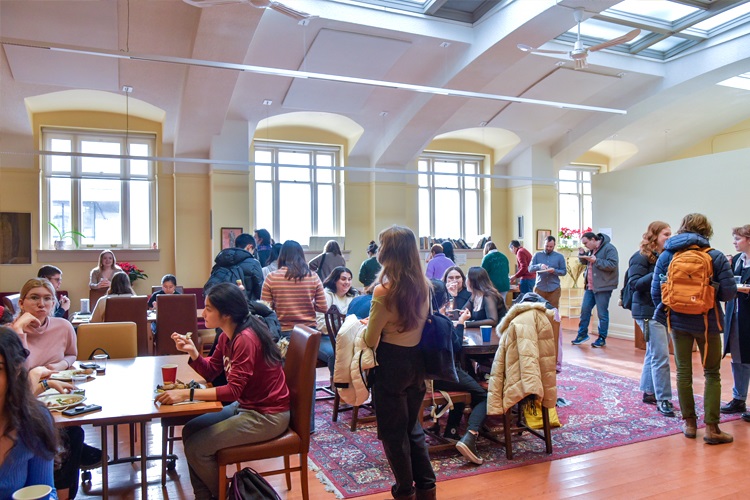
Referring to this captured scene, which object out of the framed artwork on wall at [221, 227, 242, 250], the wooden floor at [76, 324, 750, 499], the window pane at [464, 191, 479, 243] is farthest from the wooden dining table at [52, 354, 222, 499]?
the window pane at [464, 191, 479, 243]

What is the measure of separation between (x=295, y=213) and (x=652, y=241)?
26.7 ft

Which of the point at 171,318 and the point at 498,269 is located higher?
the point at 498,269

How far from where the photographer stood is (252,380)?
2.65 meters

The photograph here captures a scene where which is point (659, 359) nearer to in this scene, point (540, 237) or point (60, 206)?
point (540, 237)

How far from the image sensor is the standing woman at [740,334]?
14.4 ft

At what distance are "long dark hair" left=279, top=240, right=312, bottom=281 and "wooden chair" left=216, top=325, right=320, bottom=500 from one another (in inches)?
49.4

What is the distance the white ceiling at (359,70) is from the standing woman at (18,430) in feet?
16.7

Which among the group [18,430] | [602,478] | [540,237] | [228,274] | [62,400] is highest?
[540,237]

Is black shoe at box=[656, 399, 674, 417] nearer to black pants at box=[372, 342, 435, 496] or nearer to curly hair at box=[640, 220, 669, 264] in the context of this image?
curly hair at box=[640, 220, 669, 264]

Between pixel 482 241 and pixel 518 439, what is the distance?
9178 millimetres

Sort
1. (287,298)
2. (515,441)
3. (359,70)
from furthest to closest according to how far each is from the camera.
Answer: (359,70), (287,298), (515,441)

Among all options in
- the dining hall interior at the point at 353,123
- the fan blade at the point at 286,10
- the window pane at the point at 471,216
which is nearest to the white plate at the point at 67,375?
the dining hall interior at the point at 353,123

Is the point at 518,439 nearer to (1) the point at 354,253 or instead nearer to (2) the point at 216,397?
(2) the point at 216,397

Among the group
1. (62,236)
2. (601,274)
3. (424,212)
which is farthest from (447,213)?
(62,236)
